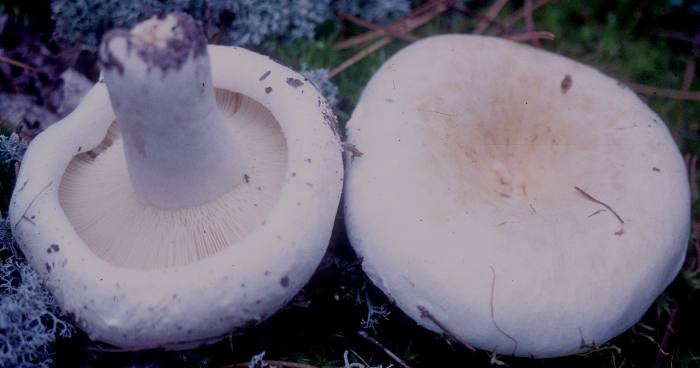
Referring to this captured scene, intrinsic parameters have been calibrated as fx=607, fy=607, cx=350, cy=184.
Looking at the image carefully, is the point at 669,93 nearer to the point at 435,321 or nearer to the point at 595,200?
the point at 595,200

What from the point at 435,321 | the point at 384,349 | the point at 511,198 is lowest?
the point at 384,349

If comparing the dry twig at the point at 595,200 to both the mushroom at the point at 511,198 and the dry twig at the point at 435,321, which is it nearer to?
the mushroom at the point at 511,198

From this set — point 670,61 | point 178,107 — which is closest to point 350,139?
point 178,107

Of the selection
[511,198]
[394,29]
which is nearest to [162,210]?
[511,198]

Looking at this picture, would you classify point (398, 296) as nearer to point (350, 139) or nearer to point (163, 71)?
point (350, 139)

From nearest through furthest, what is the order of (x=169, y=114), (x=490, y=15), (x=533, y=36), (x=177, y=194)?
1. (x=169, y=114)
2. (x=177, y=194)
3. (x=533, y=36)
4. (x=490, y=15)

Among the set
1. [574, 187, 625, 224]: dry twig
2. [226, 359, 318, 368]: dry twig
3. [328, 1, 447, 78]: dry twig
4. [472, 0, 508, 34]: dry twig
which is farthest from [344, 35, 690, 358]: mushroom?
[472, 0, 508, 34]: dry twig

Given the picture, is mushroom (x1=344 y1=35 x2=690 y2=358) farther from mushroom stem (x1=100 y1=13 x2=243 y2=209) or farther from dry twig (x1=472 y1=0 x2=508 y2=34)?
dry twig (x1=472 y1=0 x2=508 y2=34)
